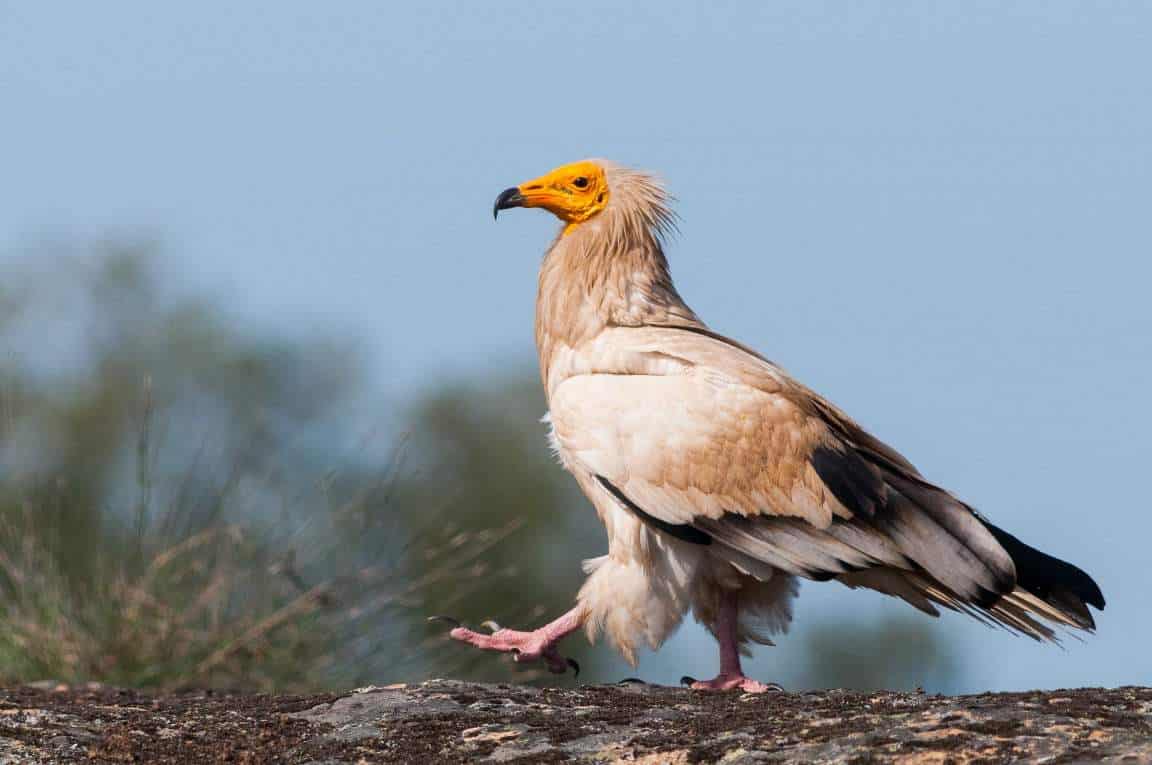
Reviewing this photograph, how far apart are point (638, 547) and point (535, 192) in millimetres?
2596

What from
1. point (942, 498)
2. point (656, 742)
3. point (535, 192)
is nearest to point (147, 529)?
point (535, 192)

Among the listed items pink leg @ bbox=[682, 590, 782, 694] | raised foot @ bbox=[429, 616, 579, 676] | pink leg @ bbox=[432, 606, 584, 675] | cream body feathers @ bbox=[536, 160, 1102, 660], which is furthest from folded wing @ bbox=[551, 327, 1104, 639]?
raised foot @ bbox=[429, 616, 579, 676]

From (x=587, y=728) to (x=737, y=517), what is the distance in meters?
2.64

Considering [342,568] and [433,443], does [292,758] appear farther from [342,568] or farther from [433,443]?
[433,443]

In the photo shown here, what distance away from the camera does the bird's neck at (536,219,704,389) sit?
8.67 meters

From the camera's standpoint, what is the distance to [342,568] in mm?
12000

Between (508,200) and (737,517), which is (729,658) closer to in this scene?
(737,517)

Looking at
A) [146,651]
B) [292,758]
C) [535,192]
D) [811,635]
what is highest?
[535,192]

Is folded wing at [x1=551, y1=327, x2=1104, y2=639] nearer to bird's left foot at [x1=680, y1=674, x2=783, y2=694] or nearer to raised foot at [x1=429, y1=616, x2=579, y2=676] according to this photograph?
bird's left foot at [x1=680, y1=674, x2=783, y2=694]

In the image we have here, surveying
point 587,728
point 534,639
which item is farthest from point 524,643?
point 587,728

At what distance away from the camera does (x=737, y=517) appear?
784cm

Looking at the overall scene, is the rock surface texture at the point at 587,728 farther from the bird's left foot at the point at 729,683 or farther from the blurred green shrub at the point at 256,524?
the blurred green shrub at the point at 256,524

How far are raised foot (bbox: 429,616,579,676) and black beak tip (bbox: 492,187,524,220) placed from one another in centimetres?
256

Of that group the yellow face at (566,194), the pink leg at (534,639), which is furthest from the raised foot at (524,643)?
the yellow face at (566,194)
